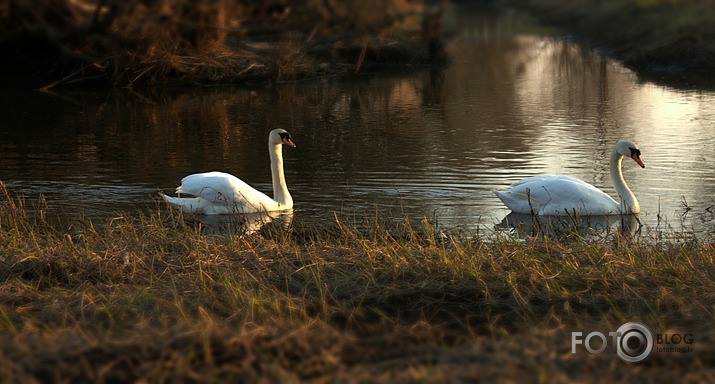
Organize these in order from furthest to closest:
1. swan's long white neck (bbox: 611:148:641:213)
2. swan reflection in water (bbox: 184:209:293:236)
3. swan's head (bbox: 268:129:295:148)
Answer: swan's head (bbox: 268:129:295:148) → swan's long white neck (bbox: 611:148:641:213) → swan reflection in water (bbox: 184:209:293:236)

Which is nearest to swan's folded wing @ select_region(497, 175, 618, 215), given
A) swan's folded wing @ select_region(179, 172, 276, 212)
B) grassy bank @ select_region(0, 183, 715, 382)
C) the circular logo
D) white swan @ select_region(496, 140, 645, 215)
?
white swan @ select_region(496, 140, 645, 215)

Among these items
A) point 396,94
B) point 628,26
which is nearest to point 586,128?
point 396,94

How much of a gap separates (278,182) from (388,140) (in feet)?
15.7

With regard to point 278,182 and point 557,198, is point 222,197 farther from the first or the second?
point 557,198

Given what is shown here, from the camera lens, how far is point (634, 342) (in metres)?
4.68

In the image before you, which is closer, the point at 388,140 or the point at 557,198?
the point at 557,198

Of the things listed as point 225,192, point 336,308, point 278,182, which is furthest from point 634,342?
point 278,182

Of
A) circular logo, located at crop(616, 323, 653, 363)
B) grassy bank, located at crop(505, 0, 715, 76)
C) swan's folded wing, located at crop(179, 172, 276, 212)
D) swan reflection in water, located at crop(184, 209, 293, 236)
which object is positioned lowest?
swan reflection in water, located at crop(184, 209, 293, 236)

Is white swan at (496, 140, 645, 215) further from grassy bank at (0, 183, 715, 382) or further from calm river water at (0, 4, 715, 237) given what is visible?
grassy bank at (0, 183, 715, 382)

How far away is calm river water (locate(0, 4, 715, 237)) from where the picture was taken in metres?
11.2

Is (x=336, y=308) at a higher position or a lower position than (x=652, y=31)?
lower

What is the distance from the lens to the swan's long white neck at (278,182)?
35.9 ft

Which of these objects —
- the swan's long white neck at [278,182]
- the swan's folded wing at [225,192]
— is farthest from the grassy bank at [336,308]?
the swan's long white neck at [278,182]

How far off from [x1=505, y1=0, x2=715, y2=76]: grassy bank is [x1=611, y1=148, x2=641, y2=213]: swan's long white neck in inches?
511
